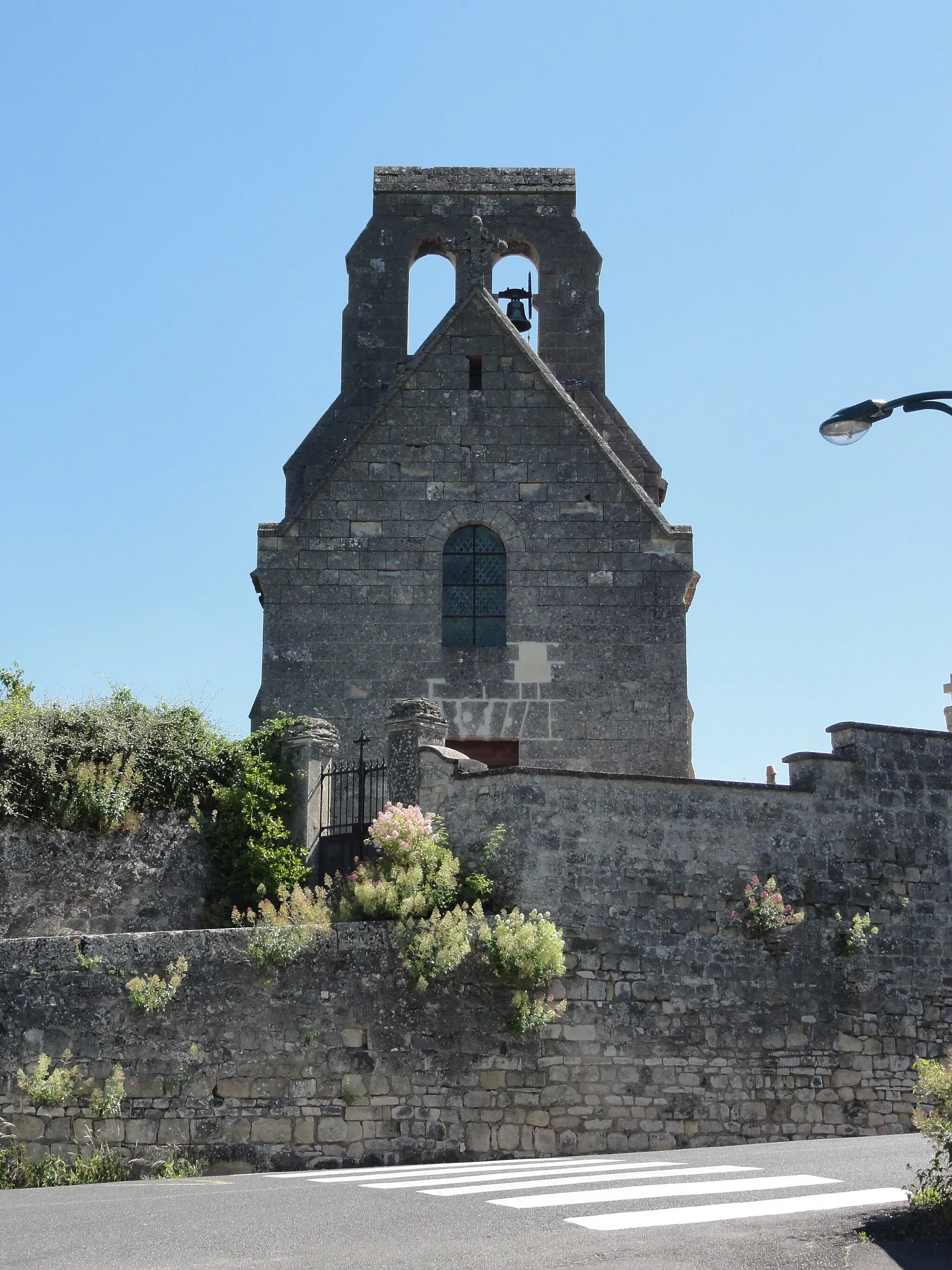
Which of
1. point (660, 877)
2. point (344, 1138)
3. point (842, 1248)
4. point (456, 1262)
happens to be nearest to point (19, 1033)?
point (344, 1138)

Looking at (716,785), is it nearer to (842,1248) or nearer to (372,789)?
(372,789)

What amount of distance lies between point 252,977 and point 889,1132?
6.44 m

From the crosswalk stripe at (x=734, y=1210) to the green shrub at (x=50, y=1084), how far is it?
247 inches

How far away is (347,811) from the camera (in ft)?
53.2

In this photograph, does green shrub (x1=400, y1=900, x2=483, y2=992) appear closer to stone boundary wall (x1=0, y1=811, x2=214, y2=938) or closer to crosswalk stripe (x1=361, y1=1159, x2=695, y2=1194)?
crosswalk stripe (x1=361, y1=1159, x2=695, y2=1194)

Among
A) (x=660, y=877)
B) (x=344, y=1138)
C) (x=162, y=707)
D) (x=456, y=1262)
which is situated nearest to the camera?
(x=456, y=1262)

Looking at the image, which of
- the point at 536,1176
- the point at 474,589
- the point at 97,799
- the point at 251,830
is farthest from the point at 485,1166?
the point at 474,589

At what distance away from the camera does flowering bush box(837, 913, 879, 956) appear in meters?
14.7

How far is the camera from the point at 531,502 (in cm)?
1864

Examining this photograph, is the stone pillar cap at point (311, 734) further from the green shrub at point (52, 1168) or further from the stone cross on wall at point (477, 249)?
the stone cross on wall at point (477, 249)

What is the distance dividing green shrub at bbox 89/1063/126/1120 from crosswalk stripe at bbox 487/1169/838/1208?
437cm

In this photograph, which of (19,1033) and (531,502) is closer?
(19,1033)

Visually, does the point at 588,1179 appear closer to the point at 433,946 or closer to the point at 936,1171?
the point at 936,1171

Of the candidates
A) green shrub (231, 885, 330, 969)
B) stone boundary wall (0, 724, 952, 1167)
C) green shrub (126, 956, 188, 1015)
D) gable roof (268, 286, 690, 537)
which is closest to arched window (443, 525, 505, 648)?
gable roof (268, 286, 690, 537)
